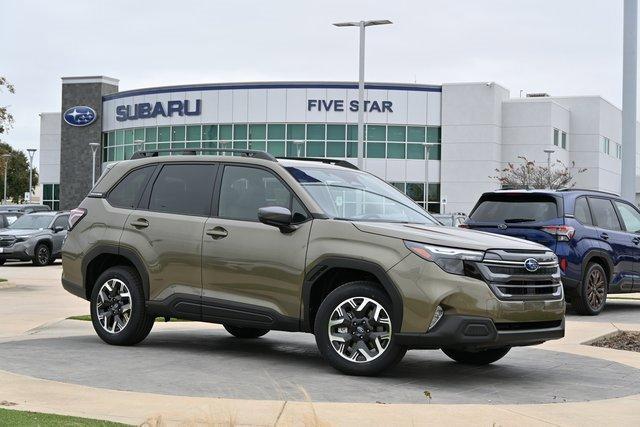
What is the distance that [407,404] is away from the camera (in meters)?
7.12

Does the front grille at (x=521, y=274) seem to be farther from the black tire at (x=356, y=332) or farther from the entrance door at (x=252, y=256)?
the entrance door at (x=252, y=256)

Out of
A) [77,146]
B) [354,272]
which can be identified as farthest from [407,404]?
[77,146]

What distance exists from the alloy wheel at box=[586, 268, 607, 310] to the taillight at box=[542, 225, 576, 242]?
831mm

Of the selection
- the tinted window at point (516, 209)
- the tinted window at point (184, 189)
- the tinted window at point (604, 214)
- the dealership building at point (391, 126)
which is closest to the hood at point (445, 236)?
the tinted window at point (184, 189)

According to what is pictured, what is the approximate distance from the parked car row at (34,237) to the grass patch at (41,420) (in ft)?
78.0

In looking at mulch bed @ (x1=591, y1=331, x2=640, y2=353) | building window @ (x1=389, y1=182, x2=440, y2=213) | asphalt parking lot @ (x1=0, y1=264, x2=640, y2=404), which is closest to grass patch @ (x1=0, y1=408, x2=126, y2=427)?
asphalt parking lot @ (x1=0, y1=264, x2=640, y2=404)

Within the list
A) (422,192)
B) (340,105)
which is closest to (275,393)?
(340,105)

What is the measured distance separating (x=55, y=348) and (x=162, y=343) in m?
1.15

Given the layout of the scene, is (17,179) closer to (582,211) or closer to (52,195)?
(52,195)

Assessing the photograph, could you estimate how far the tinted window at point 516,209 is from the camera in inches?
573

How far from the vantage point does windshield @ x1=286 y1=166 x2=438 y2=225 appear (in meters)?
8.83

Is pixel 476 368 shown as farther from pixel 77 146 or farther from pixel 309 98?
pixel 77 146

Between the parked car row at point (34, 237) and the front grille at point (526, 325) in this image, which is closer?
the front grille at point (526, 325)

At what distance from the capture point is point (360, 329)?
8.16 m
